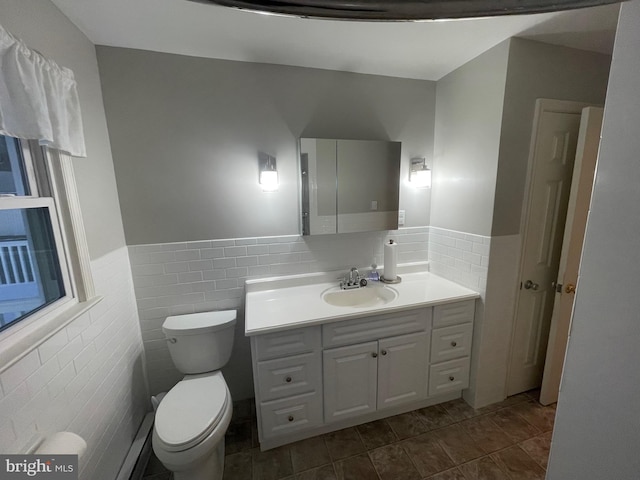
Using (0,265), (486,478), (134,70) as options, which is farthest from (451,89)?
(0,265)

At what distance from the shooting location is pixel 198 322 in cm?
160

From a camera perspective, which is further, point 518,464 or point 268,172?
point 268,172

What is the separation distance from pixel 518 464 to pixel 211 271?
2117 millimetres

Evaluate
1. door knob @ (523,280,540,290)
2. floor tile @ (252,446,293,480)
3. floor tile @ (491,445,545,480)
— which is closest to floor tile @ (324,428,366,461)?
floor tile @ (252,446,293,480)

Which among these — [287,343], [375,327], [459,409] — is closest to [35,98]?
[287,343]

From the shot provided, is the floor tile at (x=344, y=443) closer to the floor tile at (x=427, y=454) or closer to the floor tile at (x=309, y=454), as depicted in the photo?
the floor tile at (x=309, y=454)

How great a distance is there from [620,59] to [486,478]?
187 centimetres

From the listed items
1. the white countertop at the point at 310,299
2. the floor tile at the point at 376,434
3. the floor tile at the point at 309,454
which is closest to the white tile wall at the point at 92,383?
the white countertop at the point at 310,299

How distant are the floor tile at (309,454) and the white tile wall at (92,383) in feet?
2.99

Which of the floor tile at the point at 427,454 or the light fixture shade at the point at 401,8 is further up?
the light fixture shade at the point at 401,8

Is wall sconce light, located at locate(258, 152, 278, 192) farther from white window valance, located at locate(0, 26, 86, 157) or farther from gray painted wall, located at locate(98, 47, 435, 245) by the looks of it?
white window valance, located at locate(0, 26, 86, 157)

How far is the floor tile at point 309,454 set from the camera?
1.46 m

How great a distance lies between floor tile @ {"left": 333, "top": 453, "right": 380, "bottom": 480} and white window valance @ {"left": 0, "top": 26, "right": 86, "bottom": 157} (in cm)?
200

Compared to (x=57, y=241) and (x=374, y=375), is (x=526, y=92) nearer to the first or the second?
(x=374, y=375)
